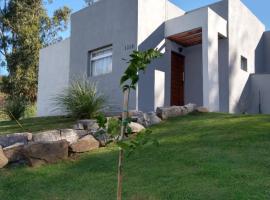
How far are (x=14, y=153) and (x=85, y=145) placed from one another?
45.5 inches

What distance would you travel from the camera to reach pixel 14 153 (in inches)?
215

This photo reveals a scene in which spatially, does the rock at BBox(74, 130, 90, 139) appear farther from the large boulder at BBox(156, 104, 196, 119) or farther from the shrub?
the shrub

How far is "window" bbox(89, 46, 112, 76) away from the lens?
36.1ft

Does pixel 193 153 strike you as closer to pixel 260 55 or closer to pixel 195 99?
pixel 195 99

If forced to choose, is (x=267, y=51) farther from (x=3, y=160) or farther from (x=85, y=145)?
(x=3, y=160)

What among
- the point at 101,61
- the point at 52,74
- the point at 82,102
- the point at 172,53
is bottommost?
the point at 82,102

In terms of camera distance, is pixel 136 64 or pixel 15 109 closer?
pixel 136 64

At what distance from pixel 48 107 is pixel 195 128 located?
819 centimetres

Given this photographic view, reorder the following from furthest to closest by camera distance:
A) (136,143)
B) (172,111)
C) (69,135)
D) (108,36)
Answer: (108,36)
(172,111)
(69,135)
(136,143)

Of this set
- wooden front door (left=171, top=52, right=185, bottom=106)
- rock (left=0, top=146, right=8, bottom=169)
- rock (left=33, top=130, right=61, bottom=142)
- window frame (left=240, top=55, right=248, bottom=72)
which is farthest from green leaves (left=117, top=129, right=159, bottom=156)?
window frame (left=240, top=55, right=248, bottom=72)

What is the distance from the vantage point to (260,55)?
14.3 meters

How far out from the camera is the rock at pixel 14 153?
543 cm

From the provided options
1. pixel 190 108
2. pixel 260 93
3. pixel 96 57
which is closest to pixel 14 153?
pixel 190 108

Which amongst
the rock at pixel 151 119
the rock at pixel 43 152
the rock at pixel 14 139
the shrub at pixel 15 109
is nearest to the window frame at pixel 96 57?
the shrub at pixel 15 109
